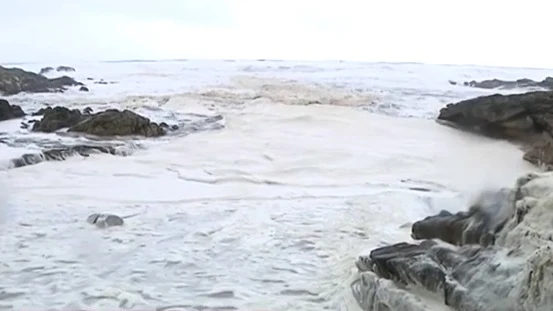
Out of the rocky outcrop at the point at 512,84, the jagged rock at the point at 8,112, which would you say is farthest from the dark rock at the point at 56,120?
the rocky outcrop at the point at 512,84

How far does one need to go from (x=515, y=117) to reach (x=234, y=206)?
6.68 m


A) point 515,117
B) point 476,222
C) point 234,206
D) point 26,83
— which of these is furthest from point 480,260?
point 26,83

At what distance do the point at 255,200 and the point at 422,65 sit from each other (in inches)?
1358

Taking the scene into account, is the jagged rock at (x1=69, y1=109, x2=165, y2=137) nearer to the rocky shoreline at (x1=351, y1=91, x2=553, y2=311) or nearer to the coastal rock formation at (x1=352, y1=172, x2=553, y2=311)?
the rocky shoreline at (x1=351, y1=91, x2=553, y2=311)

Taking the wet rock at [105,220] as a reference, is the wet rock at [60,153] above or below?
below

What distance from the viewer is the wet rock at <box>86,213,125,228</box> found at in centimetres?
507

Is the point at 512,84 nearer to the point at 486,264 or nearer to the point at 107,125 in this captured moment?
the point at 107,125

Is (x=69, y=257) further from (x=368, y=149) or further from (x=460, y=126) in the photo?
(x=460, y=126)

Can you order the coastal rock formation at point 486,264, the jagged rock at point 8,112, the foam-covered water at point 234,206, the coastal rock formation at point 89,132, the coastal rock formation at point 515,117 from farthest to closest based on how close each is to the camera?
the jagged rock at point 8,112
the coastal rock formation at point 515,117
the coastal rock formation at point 89,132
the foam-covered water at point 234,206
the coastal rock formation at point 486,264

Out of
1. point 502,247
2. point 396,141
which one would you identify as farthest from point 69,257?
point 396,141

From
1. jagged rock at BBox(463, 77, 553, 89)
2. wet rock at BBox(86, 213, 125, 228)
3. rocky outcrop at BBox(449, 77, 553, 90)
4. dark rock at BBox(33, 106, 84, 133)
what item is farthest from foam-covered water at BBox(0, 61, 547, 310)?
jagged rock at BBox(463, 77, 553, 89)

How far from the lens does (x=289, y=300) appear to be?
3.52 meters

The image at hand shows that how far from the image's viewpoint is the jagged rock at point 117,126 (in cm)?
1084

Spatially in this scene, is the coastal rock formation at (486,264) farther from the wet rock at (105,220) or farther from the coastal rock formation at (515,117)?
the coastal rock formation at (515,117)
